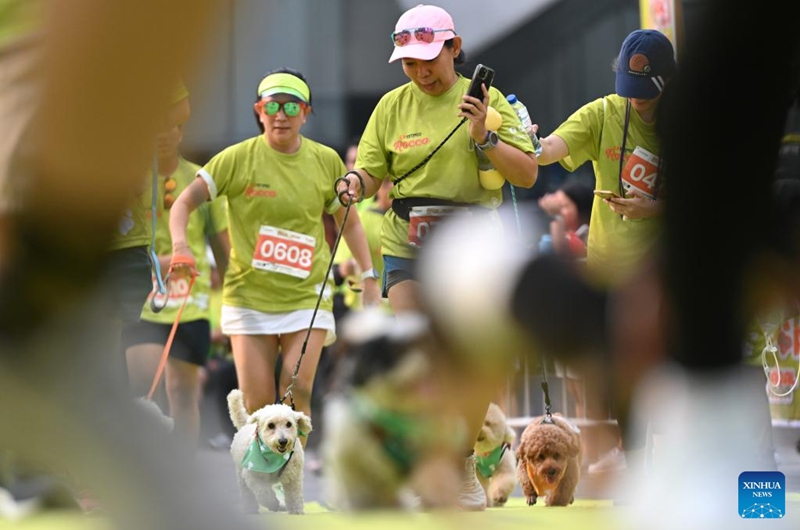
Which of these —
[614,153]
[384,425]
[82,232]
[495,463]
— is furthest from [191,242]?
[82,232]

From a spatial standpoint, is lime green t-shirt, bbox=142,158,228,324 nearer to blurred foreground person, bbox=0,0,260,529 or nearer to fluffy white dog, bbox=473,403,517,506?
fluffy white dog, bbox=473,403,517,506

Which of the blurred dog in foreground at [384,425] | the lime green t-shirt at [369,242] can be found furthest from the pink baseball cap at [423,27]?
the blurred dog in foreground at [384,425]

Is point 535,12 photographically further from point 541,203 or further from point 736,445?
point 736,445

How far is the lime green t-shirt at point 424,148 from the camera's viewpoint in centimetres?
503

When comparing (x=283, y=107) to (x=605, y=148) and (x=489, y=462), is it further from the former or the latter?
(x=489, y=462)

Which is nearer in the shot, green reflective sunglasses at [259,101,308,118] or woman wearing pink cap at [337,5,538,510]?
woman wearing pink cap at [337,5,538,510]

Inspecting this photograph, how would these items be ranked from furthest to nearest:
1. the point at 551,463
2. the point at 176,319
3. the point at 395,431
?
1. the point at 176,319
2. the point at 551,463
3. the point at 395,431

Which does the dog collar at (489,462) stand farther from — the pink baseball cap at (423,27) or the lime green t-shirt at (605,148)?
the pink baseball cap at (423,27)

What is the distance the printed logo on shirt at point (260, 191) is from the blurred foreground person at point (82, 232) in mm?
3946

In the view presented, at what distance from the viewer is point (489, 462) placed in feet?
18.6

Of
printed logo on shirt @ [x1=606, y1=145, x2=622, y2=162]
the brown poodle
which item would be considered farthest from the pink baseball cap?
the brown poodle

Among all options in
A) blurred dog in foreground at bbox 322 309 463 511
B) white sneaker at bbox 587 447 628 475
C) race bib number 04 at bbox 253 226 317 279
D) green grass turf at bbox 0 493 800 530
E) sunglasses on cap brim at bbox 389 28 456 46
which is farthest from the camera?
white sneaker at bbox 587 447 628 475

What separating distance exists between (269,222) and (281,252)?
0.14 metres

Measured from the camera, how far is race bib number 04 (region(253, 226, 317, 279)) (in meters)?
6.02
